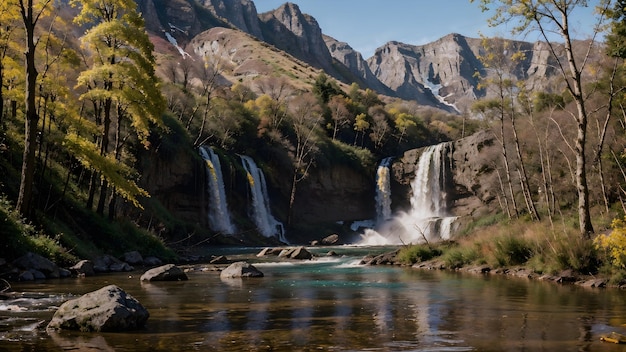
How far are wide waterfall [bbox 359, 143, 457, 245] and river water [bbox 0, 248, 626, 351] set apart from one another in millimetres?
44146

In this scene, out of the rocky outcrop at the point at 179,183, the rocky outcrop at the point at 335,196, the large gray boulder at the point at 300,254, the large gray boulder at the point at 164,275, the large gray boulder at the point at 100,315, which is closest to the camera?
the large gray boulder at the point at 100,315

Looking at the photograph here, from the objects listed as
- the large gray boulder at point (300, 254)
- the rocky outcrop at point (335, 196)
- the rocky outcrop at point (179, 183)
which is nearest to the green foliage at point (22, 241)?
the large gray boulder at point (300, 254)

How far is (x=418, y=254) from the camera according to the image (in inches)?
1030

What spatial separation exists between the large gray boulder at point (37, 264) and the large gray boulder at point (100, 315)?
8971 mm

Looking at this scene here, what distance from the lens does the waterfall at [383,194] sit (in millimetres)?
66812

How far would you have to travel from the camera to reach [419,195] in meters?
64.1

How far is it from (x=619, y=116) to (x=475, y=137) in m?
27.0

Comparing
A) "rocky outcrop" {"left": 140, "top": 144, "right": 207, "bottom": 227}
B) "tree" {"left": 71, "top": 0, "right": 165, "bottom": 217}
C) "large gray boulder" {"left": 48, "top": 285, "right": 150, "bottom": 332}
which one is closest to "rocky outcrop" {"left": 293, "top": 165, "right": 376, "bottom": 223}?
"rocky outcrop" {"left": 140, "top": 144, "right": 207, "bottom": 227}

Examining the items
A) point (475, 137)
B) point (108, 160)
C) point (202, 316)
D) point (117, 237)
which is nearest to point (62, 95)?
point (108, 160)

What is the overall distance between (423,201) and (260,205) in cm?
1858

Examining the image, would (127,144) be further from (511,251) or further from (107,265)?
(511,251)

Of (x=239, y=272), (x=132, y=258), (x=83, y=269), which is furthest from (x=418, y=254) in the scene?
(x=83, y=269)

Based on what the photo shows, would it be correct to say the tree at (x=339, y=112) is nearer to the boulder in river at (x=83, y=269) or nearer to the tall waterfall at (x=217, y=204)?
the tall waterfall at (x=217, y=204)

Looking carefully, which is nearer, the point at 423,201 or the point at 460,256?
the point at 460,256
